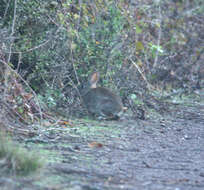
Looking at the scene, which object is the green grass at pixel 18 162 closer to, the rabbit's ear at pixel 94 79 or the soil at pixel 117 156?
the soil at pixel 117 156

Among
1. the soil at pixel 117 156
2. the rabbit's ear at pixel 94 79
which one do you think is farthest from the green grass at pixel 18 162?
the rabbit's ear at pixel 94 79

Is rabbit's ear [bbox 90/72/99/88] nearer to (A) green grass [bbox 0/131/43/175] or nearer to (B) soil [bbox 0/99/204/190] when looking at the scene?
(B) soil [bbox 0/99/204/190]

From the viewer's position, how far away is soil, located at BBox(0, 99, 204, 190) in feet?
9.93

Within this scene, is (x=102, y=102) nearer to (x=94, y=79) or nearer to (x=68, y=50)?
(x=94, y=79)

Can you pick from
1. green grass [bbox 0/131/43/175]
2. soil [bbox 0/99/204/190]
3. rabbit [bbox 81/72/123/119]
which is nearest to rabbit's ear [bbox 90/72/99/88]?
rabbit [bbox 81/72/123/119]

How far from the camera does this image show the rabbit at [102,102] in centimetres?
565

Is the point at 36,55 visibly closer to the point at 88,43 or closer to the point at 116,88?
Answer: the point at 88,43

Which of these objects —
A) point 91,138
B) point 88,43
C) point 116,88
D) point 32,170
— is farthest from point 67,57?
point 32,170

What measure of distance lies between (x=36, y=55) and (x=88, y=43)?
835mm

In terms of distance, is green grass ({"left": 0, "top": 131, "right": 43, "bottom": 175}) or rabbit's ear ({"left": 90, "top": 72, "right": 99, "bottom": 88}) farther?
rabbit's ear ({"left": 90, "top": 72, "right": 99, "bottom": 88})

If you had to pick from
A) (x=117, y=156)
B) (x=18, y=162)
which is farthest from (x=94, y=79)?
(x=18, y=162)

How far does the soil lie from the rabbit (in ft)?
0.47

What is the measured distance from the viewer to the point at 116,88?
653cm

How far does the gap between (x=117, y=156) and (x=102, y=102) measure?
173 centimetres
